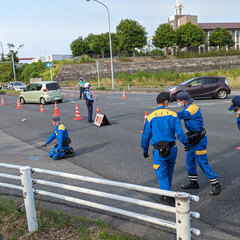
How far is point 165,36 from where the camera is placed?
80.4m

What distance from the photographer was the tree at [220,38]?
85.6 meters

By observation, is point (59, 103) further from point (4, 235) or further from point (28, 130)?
point (4, 235)

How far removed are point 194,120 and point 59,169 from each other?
135 inches

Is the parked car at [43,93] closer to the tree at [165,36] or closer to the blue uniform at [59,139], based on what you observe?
the blue uniform at [59,139]

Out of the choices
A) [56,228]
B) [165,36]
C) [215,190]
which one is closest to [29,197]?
[56,228]

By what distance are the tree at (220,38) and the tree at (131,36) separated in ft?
65.7

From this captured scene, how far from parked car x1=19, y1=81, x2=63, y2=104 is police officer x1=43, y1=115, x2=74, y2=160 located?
13836 mm

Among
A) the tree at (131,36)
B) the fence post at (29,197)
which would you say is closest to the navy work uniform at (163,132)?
the fence post at (29,197)

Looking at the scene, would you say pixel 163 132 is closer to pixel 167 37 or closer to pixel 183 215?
pixel 183 215

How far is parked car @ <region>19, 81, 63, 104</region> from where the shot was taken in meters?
21.1

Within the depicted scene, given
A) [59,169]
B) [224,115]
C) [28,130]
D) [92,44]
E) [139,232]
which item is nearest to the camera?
[139,232]

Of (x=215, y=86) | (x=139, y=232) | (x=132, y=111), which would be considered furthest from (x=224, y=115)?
(x=139, y=232)

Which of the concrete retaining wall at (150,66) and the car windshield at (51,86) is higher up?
the concrete retaining wall at (150,66)

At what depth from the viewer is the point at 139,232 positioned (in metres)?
3.79
